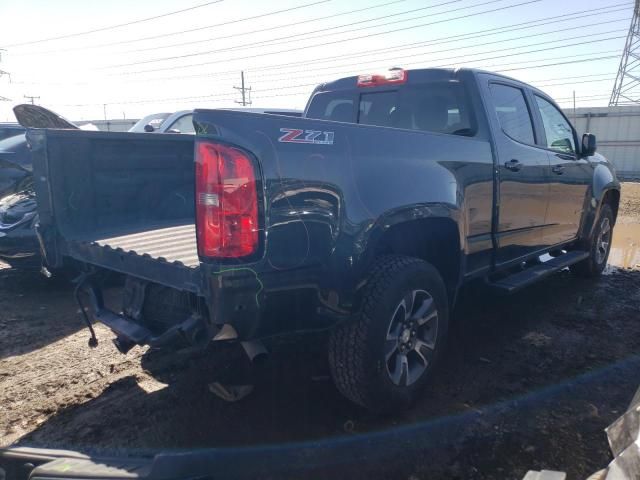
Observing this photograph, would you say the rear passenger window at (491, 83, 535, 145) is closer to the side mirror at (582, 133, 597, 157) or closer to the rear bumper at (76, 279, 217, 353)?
the side mirror at (582, 133, 597, 157)

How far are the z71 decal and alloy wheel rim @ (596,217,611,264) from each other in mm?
4690

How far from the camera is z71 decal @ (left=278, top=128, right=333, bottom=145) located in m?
2.23

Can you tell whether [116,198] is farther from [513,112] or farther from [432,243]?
[513,112]

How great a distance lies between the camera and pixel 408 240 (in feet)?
10.5

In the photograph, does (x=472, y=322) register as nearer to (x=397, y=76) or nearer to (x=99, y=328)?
(x=397, y=76)

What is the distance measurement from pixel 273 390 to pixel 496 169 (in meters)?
2.26

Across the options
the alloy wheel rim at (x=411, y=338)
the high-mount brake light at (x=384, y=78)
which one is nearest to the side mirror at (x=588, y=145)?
the high-mount brake light at (x=384, y=78)

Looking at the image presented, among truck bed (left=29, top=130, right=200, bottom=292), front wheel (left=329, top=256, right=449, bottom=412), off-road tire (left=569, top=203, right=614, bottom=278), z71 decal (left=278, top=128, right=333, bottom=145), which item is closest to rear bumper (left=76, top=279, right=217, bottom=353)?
truck bed (left=29, top=130, right=200, bottom=292)

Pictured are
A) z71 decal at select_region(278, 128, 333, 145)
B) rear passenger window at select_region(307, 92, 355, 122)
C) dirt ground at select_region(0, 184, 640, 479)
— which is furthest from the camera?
rear passenger window at select_region(307, 92, 355, 122)

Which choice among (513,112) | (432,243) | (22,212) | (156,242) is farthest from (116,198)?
(513,112)

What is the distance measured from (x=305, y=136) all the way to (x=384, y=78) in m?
2.01

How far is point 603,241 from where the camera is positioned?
5.95 metres

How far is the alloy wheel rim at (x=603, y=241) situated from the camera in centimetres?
578

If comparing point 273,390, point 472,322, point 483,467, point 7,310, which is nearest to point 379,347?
point 483,467
